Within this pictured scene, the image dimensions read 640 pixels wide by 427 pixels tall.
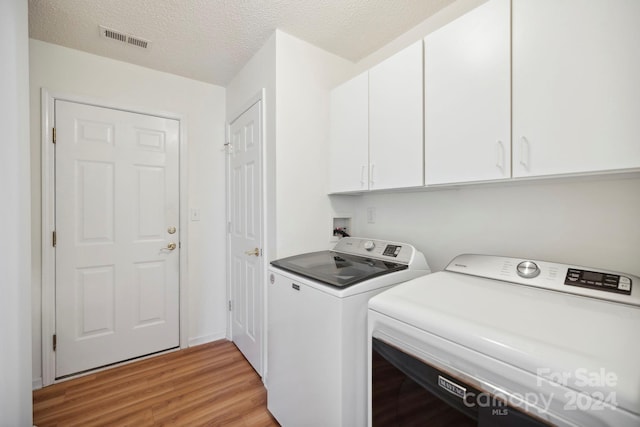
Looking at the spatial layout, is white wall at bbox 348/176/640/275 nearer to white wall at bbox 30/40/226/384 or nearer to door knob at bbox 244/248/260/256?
door knob at bbox 244/248/260/256

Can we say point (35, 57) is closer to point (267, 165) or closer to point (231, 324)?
point (267, 165)

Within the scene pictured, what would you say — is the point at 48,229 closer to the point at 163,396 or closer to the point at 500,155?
the point at 163,396

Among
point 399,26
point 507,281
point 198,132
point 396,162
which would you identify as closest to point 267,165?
point 396,162

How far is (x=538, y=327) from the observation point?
735mm

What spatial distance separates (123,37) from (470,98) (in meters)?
2.27

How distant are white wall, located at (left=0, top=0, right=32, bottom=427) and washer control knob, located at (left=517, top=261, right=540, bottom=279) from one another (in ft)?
7.29

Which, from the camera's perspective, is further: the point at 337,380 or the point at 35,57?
the point at 35,57

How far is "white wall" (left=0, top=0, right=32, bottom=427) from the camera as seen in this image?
1.16m

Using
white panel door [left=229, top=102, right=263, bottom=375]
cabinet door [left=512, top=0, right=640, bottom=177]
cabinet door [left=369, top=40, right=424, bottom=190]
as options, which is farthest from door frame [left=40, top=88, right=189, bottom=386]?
cabinet door [left=512, top=0, right=640, bottom=177]

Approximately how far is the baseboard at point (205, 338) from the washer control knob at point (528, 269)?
2.53 m

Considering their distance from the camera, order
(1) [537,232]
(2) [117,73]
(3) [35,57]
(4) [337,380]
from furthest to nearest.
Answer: (2) [117,73] → (3) [35,57] → (1) [537,232] → (4) [337,380]

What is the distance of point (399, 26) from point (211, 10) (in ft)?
3.92

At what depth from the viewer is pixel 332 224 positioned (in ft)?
6.64

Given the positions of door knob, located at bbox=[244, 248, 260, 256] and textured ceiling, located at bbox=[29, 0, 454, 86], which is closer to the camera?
textured ceiling, located at bbox=[29, 0, 454, 86]
